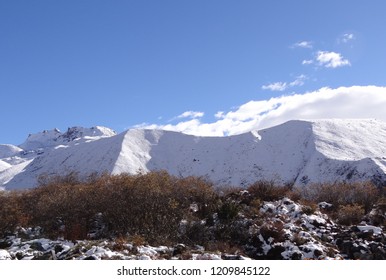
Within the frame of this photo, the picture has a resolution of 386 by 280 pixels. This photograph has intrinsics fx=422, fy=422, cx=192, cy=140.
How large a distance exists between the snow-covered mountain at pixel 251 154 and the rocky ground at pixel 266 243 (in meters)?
59.8

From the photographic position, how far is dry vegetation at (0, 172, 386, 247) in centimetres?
1916

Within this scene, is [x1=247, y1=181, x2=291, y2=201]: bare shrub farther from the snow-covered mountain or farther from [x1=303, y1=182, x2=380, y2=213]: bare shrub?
the snow-covered mountain

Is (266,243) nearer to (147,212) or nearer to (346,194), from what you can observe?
(147,212)

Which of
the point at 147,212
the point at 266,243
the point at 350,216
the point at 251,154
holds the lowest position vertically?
the point at 266,243

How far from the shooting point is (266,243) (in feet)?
59.7

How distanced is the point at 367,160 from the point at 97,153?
7255 cm

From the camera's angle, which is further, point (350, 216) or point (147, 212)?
point (350, 216)

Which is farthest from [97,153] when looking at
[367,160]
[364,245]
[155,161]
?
[364,245]

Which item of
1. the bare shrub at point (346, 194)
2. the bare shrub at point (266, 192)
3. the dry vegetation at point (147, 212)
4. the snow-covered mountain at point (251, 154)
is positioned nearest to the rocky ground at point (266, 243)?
the dry vegetation at point (147, 212)

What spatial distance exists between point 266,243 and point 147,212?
5.59 m

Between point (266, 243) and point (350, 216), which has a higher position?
point (350, 216)

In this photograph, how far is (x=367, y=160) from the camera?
82750mm

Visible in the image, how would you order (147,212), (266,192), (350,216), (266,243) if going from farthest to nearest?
(266,192), (350,216), (147,212), (266,243)

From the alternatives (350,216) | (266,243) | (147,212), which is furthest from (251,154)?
(266,243)
